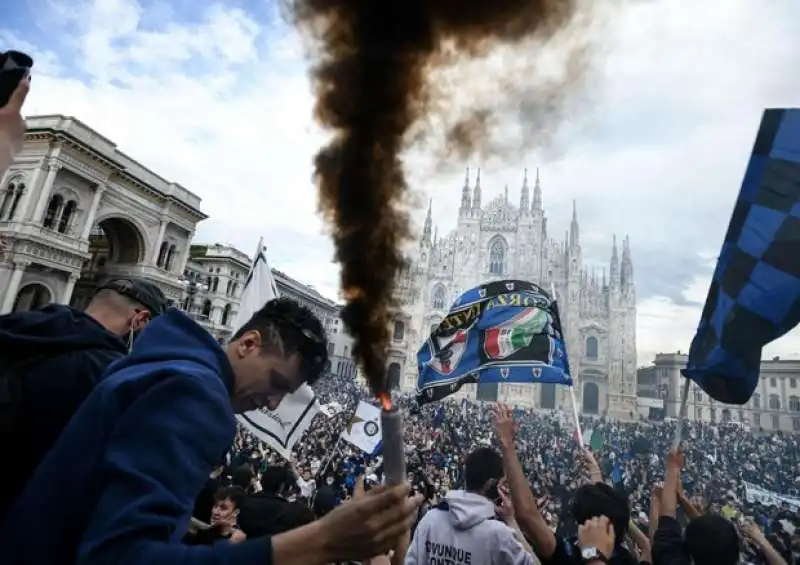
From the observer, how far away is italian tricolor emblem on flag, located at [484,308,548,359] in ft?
23.0

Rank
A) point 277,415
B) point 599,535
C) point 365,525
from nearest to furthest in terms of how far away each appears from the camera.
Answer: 1. point 365,525
2. point 599,535
3. point 277,415

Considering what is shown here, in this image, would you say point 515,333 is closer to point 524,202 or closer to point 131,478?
point 131,478

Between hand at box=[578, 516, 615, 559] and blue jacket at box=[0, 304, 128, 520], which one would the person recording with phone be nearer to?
blue jacket at box=[0, 304, 128, 520]

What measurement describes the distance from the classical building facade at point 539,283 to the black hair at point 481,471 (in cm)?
3930

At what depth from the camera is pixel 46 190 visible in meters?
21.7

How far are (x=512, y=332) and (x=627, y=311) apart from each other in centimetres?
4315

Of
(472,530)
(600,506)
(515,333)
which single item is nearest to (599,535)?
(600,506)

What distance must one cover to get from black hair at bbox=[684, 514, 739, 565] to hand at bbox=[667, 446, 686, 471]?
3.26ft

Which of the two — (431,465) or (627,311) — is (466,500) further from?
(627,311)

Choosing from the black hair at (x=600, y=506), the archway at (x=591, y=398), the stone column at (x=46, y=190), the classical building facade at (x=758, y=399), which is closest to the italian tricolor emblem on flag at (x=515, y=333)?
the black hair at (x=600, y=506)

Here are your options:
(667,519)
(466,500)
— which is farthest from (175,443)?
(667,519)

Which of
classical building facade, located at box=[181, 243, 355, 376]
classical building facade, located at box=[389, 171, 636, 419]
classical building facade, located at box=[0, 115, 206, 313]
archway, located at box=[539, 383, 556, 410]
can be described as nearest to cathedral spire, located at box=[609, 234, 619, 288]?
classical building facade, located at box=[389, 171, 636, 419]

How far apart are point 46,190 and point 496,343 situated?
24.5 m

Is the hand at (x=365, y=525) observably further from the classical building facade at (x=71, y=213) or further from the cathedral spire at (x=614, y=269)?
the cathedral spire at (x=614, y=269)
